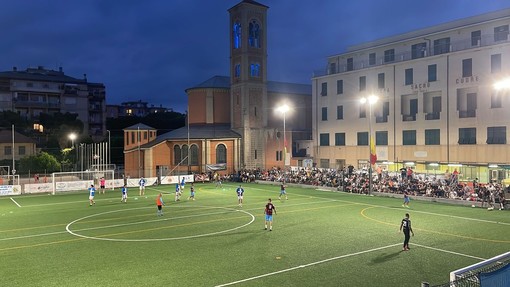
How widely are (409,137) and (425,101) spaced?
4.94 metres

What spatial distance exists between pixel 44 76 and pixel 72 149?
28.6 metres

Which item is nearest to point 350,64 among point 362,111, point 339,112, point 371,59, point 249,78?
point 371,59

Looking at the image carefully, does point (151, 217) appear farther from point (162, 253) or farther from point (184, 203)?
point (162, 253)

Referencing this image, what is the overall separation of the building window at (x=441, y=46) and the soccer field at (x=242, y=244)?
2494 centimetres

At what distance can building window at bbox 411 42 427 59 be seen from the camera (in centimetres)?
5391

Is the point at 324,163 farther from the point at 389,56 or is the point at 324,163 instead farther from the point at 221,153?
the point at 389,56

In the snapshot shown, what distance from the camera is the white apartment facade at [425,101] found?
4556cm

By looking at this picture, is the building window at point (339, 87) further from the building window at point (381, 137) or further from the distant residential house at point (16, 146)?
the distant residential house at point (16, 146)

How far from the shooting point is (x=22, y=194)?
45.8 metres

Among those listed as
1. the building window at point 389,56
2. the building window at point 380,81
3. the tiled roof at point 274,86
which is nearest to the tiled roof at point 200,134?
the tiled roof at point 274,86

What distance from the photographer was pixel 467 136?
47594 millimetres

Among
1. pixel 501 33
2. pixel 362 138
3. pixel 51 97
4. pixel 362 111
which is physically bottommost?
pixel 362 138

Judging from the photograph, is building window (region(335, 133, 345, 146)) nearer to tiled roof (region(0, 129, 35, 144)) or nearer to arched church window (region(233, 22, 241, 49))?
arched church window (region(233, 22, 241, 49))

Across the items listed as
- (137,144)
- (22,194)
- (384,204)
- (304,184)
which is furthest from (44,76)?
(384,204)
